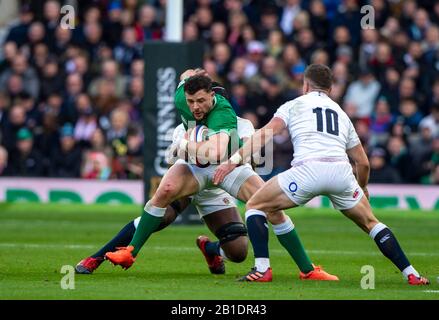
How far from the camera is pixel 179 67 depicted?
1883 cm

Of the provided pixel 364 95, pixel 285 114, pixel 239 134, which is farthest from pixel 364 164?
pixel 364 95

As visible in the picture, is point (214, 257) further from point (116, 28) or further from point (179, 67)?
point (116, 28)

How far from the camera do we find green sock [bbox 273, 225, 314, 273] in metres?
11.2

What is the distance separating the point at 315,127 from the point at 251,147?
0.62 m

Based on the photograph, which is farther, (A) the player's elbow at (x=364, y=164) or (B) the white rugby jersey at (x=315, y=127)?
(A) the player's elbow at (x=364, y=164)

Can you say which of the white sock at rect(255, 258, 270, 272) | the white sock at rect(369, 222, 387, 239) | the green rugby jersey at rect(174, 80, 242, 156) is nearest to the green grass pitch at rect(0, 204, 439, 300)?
the white sock at rect(255, 258, 270, 272)

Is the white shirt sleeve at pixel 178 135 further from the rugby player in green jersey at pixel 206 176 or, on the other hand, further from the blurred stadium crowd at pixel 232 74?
the blurred stadium crowd at pixel 232 74

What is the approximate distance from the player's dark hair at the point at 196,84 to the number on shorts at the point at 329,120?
1054 millimetres

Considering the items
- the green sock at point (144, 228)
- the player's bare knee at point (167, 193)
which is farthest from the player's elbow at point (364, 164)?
the green sock at point (144, 228)

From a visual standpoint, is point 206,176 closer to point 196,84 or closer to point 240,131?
point 240,131

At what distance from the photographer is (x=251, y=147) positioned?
419 inches

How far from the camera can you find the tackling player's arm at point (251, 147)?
1053cm
